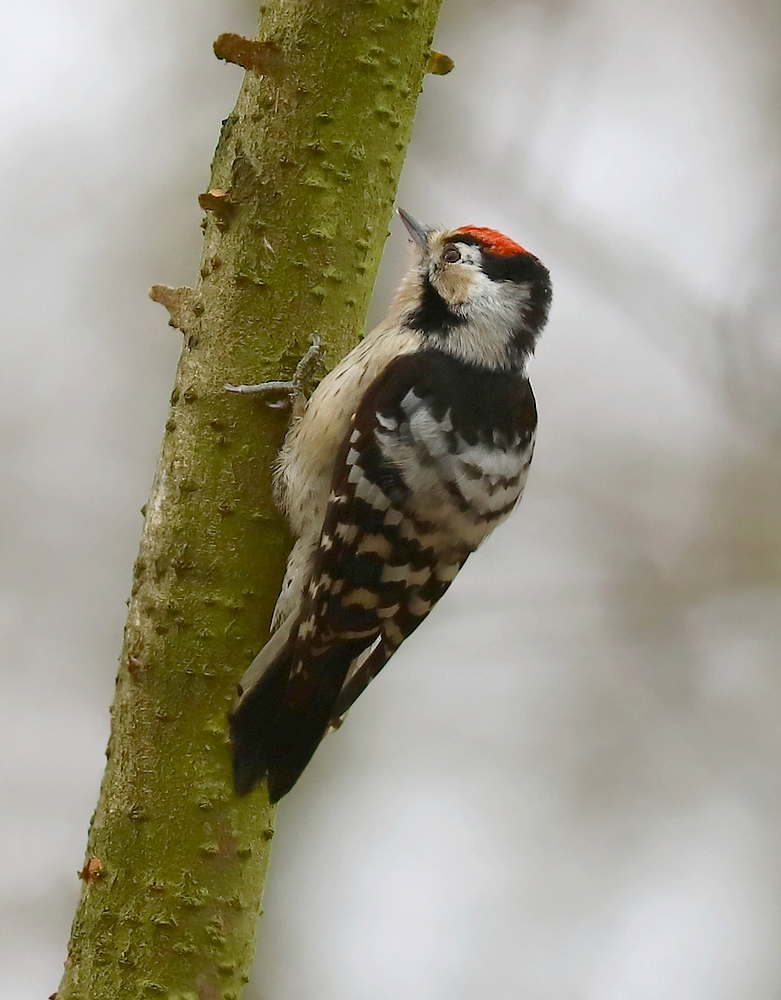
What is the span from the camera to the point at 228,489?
1.93m

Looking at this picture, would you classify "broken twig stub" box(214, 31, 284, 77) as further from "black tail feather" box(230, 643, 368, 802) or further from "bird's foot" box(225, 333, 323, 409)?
"black tail feather" box(230, 643, 368, 802)

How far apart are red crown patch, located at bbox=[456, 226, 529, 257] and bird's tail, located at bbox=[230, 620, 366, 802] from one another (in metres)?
1.10

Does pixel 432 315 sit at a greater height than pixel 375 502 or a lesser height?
greater

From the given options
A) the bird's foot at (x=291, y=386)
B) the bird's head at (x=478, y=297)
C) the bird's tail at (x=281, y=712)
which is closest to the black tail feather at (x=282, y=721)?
the bird's tail at (x=281, y=712)

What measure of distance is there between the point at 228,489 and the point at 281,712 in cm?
45

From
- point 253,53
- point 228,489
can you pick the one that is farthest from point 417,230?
point 228,489

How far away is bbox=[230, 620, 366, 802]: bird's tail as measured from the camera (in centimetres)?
183

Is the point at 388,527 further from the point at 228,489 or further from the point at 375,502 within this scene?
the point at 228,489

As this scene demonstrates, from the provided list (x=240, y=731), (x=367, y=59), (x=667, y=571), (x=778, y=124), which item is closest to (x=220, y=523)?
(x=240, y=731)

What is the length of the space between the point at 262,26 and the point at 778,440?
2.85 meters

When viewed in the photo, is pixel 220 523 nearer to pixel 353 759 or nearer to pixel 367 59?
pixel 367 59

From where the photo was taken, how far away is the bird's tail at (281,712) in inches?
72.1

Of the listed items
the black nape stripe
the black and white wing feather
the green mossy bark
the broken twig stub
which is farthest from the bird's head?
the broken twig stub

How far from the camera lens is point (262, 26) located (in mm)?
2035
